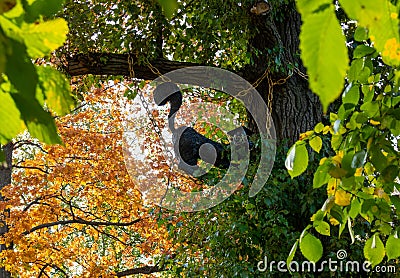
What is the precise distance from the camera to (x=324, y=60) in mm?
247

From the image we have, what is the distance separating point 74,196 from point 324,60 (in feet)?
16.5

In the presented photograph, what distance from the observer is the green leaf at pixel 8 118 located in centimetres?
31

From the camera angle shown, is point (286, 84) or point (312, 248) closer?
point (312, 248)

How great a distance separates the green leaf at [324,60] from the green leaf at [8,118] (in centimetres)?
15

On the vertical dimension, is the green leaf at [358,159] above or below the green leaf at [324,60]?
above

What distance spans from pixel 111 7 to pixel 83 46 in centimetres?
36

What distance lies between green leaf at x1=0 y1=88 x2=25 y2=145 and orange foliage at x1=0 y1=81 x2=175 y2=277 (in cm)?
416

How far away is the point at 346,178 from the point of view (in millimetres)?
979

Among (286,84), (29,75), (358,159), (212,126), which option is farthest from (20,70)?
(212,126)

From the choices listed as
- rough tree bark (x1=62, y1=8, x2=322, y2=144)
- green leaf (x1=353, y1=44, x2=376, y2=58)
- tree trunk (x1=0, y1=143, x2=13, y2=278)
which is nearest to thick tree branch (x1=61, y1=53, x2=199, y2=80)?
rough tree bark (x1=62, y1=8, x2=322, y2=144)

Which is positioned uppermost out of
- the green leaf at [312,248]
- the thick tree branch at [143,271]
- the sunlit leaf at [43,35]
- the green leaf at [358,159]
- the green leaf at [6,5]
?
the thick tree branch at [143,271]

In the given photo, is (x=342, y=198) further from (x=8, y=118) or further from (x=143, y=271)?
(x=143, y=271)

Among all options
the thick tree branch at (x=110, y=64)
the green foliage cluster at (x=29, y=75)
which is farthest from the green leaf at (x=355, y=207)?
the thick tree branch at (x=110, y=64)

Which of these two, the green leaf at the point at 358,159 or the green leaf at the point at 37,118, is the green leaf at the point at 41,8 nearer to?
the green leaf at the point at 37,118
